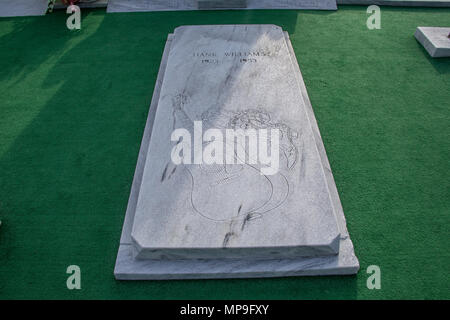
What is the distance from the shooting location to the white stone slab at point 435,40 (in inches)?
175

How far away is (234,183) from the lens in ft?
9.11

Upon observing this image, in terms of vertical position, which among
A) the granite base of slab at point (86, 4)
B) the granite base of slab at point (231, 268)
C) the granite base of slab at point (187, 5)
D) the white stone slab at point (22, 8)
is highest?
the granite base of slab at point (187, 5)

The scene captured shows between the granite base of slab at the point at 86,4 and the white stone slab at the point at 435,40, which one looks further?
the granite base of slab at the point at 86,4

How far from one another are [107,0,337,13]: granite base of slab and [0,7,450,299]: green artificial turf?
18 centimetres

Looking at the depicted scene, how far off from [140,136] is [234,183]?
1356mm

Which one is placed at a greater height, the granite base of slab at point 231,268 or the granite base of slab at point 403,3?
the granite base of slab at point 403,3

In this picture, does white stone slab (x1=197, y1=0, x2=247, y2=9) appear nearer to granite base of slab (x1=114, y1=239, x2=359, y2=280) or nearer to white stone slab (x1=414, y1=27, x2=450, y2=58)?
white stone slab (x1=414, y1=27, x2=450, y2=58)

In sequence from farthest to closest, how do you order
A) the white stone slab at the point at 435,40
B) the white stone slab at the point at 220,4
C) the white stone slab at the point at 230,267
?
1. the white stone slab at the point at 220,4
2. the white stone slab at the point at 435,40
3. the white stone slab at the point at 230,267

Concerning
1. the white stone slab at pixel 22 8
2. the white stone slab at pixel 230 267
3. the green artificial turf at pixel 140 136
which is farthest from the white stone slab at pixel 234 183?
the white stone slab at pixel 22 8

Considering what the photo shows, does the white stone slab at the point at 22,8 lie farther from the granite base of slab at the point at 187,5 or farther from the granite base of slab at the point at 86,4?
the granite base of slab at the point at 187,5

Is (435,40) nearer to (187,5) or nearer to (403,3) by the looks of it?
(403,3)

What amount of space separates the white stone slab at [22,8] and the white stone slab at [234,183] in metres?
3.37
